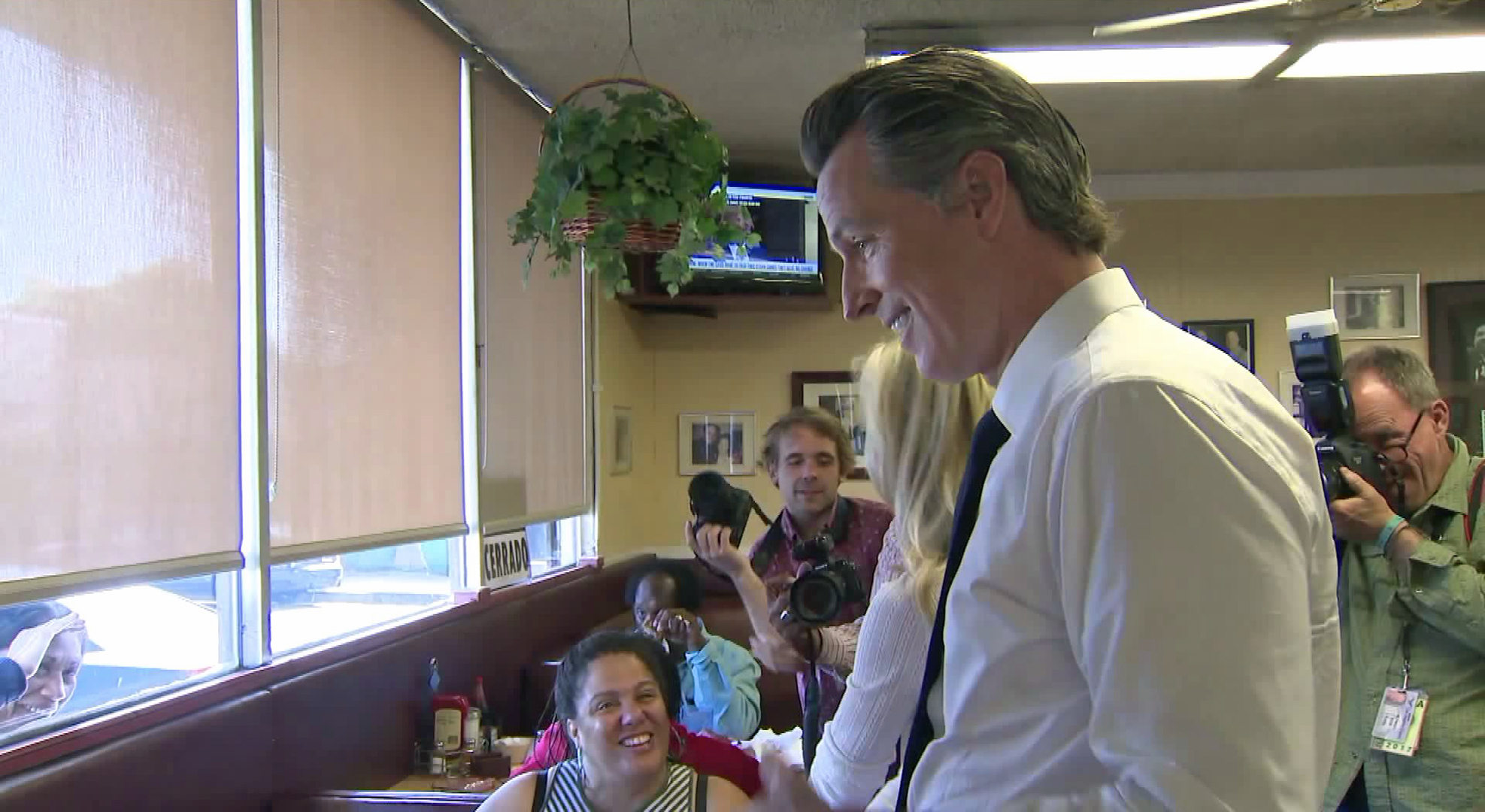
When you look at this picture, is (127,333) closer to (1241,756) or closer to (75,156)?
(75,156)

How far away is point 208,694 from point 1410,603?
244cm

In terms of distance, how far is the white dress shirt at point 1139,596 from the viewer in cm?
67

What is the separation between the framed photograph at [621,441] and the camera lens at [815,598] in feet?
12.9

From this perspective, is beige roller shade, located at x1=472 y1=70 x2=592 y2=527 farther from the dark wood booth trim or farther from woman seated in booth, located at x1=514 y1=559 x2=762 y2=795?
woman seated in booth, located at x1=514 y1=559 x2=762 y2=795

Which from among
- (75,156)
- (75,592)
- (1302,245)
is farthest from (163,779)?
(1302,245)

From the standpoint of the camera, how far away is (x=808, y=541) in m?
2.77

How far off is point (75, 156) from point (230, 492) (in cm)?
83

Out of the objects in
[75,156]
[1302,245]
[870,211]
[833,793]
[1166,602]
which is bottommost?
[833,793]

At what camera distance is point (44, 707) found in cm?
209

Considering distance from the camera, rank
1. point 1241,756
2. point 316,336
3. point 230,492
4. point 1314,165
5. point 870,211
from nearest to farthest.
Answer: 1. point 1241,756
2. point 870,211
3. point 230,492
4. point 316,336
5. point 1314,165

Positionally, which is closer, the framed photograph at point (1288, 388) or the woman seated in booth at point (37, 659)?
the woman seated in booth at point (37, 659)

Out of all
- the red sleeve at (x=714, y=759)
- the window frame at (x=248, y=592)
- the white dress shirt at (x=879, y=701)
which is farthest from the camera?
the red sleeve at (x=714, y=759)

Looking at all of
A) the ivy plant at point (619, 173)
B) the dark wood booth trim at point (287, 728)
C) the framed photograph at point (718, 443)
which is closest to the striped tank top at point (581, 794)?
the dark wood booth trim at point (287, 728)

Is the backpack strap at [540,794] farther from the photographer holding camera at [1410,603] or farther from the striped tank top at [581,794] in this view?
the photographer holding camera at [1410,603]
